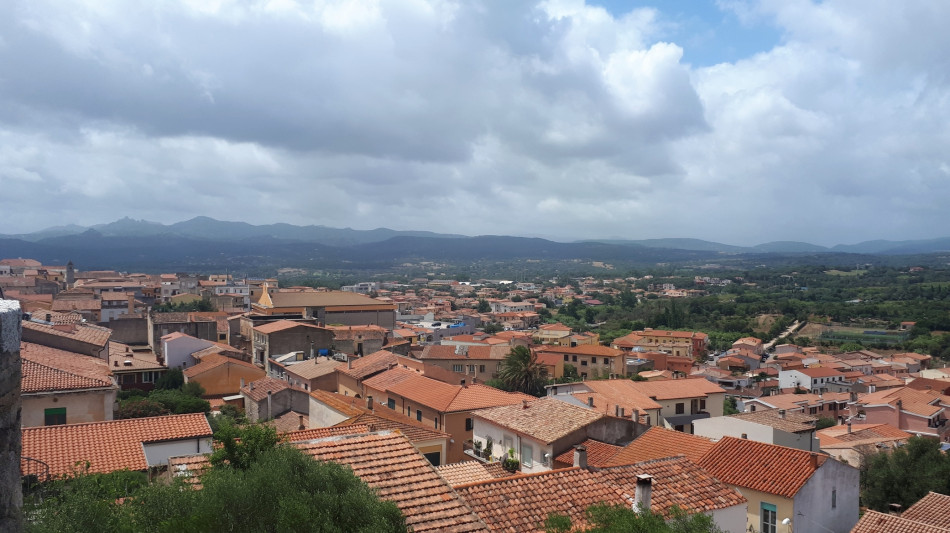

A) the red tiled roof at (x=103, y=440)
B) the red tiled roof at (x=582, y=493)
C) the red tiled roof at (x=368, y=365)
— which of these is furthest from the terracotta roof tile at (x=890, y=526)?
the red tiled roof at (x=368, y=365)

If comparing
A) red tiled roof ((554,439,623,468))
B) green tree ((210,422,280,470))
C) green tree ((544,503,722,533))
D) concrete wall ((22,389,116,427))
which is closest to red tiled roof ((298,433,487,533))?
green tree ((210,422,280,470))

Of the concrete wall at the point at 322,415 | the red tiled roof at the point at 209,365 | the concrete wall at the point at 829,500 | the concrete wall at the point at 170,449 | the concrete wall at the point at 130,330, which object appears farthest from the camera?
the concrete wall at the point at 130,330

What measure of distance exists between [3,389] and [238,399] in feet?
106

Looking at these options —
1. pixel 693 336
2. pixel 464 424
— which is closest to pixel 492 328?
pixel 693 336

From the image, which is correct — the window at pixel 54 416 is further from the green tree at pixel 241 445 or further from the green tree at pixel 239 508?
the green tree at pixel 239 508

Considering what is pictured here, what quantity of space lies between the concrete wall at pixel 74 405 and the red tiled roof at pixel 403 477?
14.1 m

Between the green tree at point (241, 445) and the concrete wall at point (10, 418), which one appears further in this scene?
the green tree at point (241, 445)

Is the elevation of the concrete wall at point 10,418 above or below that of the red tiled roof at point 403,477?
above

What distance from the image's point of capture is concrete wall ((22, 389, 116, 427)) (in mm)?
18953

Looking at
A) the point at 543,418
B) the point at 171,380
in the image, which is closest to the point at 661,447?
the point at 543,418

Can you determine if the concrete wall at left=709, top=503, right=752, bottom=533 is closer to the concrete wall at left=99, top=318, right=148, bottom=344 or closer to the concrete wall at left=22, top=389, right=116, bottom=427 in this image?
the concrete wall at left=22, top=389, right=116, bottom=427

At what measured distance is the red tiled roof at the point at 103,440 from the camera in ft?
47.5

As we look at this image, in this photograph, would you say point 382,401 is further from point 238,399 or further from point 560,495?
point 560,495

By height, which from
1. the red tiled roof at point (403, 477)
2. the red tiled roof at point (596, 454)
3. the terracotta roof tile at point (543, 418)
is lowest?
the red tiled roof at point (596, 454)
